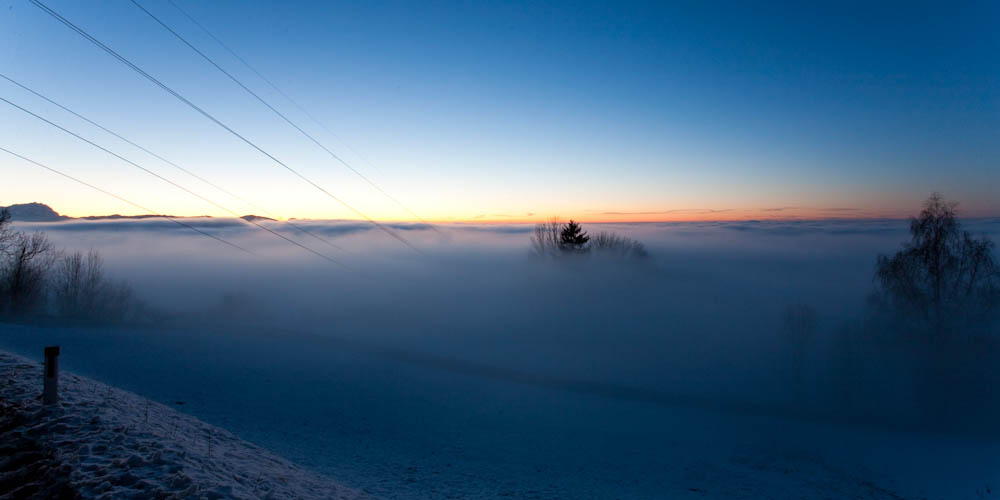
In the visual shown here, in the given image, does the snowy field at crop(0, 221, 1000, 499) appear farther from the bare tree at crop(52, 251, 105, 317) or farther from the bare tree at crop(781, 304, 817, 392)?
the bare tree at crop(52, 251, 105, 317)

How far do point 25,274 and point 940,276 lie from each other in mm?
81653

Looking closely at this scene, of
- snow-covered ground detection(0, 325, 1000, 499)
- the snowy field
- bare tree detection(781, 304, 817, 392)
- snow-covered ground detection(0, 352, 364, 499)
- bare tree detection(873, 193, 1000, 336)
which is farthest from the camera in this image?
bare tree detection(781, 304, 817, 392)

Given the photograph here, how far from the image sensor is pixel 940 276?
32.9 meters

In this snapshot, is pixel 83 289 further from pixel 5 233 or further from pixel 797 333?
pixel 797 333

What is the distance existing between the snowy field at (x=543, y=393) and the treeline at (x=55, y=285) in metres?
6.71

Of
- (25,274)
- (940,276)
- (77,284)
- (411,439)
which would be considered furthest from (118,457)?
(77,284)

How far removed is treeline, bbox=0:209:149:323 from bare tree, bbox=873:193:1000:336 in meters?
64.5

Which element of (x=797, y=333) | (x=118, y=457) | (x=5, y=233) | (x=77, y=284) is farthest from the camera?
Answer: (x=77, y=284)

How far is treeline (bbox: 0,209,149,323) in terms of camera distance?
45500 millimetres

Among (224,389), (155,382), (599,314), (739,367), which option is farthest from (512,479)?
(599,314)

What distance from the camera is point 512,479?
1501 centimetres

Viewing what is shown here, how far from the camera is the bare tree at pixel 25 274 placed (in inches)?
1810

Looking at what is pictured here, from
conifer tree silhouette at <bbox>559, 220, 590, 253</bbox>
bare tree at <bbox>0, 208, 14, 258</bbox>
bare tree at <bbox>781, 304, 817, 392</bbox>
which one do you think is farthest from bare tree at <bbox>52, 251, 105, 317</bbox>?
bare tree at <bbox>781, 304, 817, 392</bbox>

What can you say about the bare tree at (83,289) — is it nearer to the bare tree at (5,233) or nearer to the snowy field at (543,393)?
the snowy field at (543,393)
